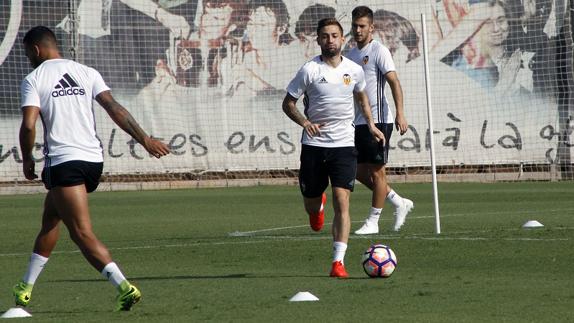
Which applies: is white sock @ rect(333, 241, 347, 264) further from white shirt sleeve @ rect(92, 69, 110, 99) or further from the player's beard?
white shirt sleeve @ rect(92, 69, 110, 99)

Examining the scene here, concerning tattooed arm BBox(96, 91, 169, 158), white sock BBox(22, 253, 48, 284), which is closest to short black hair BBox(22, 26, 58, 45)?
tattooed arm BBox(96, 91, 169, 158)

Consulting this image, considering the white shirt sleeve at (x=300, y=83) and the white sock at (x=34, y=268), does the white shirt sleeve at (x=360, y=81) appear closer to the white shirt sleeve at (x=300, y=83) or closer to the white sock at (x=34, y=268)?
the white shirt sleeve at (x=300, y=83)

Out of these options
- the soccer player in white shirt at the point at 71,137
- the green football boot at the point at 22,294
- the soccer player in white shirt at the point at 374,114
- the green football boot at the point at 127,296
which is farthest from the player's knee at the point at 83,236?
the soccer player in white shirt at the point at 374,114

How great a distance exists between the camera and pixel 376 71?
1343 cm

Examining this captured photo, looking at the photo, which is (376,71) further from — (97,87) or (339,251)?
(97,87)

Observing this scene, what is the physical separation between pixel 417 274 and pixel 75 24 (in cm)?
1623

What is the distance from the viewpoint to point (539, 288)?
8719 mm

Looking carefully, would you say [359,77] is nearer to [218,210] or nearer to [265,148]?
[218,210]

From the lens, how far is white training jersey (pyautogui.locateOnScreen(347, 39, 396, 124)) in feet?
43.7

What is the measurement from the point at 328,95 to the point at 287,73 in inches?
594

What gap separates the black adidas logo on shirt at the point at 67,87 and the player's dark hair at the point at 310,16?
57.4ft

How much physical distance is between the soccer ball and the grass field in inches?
3.3

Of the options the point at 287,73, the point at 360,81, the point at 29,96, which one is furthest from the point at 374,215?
the point at 287,73

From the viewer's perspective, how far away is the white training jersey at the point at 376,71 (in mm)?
13320
